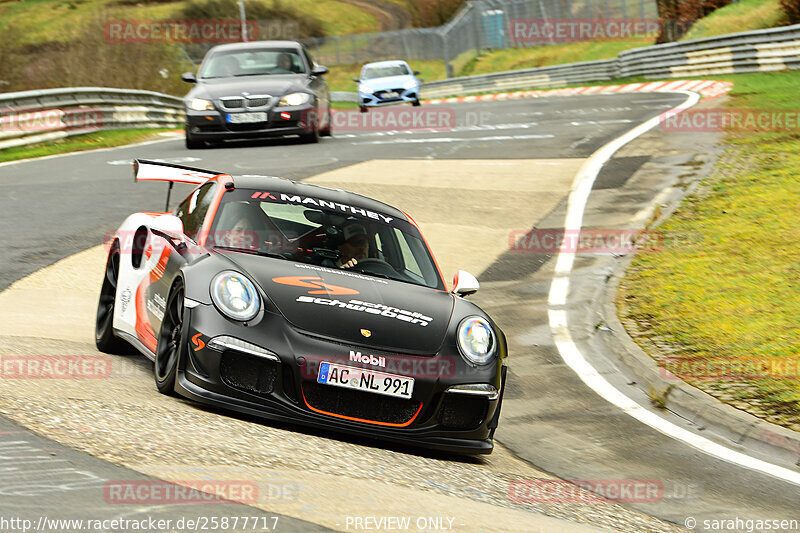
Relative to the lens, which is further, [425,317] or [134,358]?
[134,358]

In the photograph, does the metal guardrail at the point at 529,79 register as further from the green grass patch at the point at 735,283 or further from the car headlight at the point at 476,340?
the car headlight at the point at 476,340

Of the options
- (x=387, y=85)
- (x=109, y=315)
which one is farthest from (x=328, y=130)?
(x=109, y=315)

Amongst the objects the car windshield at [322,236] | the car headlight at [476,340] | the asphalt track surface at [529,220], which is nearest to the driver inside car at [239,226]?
the car windshield at [322,236]

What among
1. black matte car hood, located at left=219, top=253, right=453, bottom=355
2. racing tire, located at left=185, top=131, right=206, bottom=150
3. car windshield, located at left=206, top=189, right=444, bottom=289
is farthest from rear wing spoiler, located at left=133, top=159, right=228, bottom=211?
racing tire, located at left=185, top=131, right=206, bottom=150

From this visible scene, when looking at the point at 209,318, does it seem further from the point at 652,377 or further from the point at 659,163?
the point at 659,163

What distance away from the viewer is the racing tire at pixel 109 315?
25.4ft

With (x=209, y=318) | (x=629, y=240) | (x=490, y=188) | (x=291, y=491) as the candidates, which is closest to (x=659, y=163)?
(x=490, y=188)

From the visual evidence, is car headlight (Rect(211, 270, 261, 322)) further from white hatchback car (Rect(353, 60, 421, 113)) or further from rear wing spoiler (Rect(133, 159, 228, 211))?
white hatchback car (Rect(353, 60, 421, 113))

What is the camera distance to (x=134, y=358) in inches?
304

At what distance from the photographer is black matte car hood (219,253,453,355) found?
6.05m

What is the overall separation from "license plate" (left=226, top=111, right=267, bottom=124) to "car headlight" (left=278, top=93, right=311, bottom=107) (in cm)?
37

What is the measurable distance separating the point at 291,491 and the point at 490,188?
11.9 metres

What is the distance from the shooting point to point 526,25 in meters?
58.2

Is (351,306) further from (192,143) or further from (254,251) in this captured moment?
(192,143)
